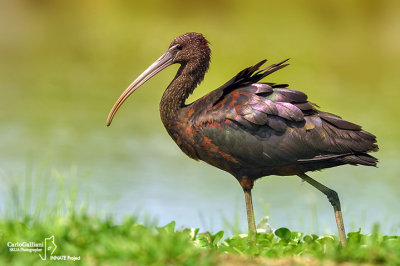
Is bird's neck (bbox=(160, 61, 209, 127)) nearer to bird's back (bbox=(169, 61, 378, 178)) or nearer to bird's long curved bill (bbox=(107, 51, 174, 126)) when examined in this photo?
bird's long curved bill (bbox=(107, 51, 174, 126))

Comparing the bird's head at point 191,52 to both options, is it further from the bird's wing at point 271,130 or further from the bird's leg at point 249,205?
the bird's leg at point 249,205

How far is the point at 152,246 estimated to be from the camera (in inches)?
250

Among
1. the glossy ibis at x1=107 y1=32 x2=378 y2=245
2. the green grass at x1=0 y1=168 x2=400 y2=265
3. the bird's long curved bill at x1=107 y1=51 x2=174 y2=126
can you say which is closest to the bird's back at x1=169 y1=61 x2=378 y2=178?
the glossy ibis at x1=107 y1=32 x2=378 y2=245

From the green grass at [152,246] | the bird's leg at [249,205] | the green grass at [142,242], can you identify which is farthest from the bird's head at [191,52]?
the green grass at [152,246]

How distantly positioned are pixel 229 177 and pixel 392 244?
239 inches

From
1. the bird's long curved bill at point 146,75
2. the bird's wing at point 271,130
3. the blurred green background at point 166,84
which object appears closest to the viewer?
the bird's wing at point 271,130

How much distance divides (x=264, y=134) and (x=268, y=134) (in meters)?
0.04

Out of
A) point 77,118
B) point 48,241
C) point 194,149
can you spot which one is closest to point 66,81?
point 77,118

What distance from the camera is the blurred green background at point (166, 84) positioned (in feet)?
38.1

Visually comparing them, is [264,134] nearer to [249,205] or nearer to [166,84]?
[249,205]

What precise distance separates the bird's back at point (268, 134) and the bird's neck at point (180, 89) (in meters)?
0.38

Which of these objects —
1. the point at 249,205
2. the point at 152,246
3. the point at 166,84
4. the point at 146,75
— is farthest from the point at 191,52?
the point at 166,84

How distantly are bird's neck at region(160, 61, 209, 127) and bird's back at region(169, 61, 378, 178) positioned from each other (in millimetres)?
376

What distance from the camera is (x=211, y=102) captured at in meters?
7.99
